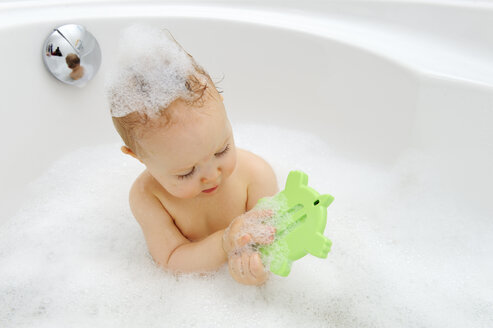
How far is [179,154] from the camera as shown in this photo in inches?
26.5

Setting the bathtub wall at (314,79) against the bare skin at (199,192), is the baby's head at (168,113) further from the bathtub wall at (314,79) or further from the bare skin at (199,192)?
the bathtub wall at (314,79)

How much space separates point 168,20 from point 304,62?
13.7 inches

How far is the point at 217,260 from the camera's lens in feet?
2.79

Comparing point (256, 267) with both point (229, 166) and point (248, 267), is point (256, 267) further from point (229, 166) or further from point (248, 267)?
point (229, 166)

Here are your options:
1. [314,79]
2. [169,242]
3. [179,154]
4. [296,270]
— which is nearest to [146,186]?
[169,242]

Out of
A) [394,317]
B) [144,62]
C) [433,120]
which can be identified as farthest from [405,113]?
[144,62]

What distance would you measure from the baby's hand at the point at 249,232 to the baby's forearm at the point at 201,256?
0.04m

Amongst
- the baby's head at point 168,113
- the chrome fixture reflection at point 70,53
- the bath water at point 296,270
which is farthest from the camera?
the chrome fixture reflection at point 70,53

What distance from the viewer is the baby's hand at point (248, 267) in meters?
0.75

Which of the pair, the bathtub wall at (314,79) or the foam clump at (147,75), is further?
the bathtub wall at (314,79)

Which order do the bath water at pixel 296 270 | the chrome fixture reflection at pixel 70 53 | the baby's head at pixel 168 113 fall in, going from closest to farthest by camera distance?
the baby's head at pixel 168 113, the bath water at pixel 296 270, the chrome fixture reflection at pixel 70 53

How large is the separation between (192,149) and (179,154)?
20 mm

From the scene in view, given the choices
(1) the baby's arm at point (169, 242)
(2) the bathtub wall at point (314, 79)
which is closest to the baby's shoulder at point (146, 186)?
(1) the baby's arm at point (169, 242)

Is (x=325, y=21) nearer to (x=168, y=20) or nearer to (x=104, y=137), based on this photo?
(x=168, y=20)
